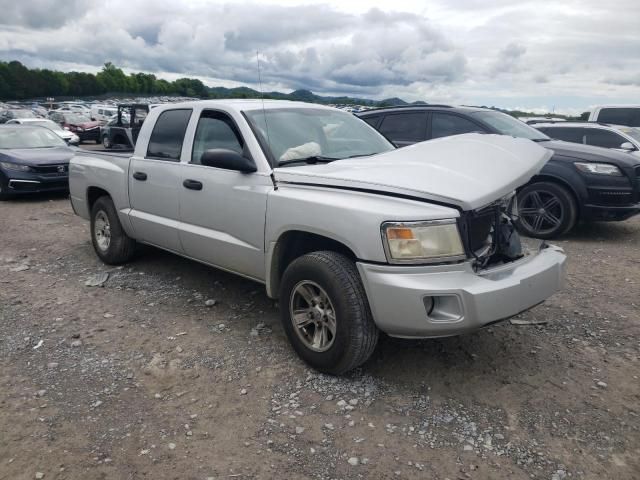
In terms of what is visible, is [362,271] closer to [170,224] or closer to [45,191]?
[170,224]

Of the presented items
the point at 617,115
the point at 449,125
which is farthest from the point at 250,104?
the point at 617,115

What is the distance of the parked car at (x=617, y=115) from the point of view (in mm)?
12627

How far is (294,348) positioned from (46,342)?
194cm

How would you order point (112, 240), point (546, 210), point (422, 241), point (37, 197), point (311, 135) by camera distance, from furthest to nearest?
point (37, 197) < point (546, 210) < point (112, 240) < point (311, 135) < point (422, 241)

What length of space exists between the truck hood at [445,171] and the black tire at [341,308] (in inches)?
19.3

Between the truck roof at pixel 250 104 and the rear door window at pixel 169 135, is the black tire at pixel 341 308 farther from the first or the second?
the rear door window at pixel 169 135

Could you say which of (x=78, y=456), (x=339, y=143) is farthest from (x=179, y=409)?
(x=339, y=143)

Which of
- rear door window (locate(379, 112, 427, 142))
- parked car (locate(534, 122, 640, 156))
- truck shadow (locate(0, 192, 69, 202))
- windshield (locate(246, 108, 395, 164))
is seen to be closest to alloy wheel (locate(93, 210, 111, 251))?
windshield (locate(246, 108, 395, 164))

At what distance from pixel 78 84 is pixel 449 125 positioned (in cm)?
14270

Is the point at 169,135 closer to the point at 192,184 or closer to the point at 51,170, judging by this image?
the point at 192,184

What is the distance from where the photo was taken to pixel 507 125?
24.6ft

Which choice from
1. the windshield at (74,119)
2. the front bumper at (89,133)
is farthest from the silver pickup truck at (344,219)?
the windshield at (74,119)

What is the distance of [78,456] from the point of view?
266 cm

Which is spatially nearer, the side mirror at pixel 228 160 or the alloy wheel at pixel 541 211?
the side mirror at pixel 228 160
